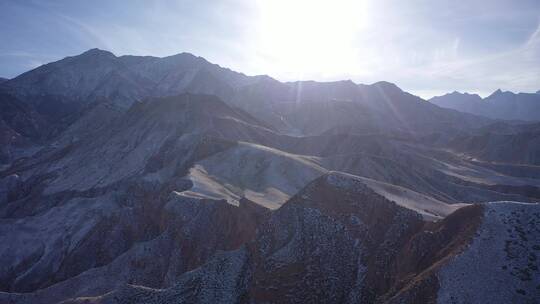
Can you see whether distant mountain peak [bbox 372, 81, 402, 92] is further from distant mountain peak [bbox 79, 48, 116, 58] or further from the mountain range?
distant mountain peak [bbox 79, 48, 116, 58]

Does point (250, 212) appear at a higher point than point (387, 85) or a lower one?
lower

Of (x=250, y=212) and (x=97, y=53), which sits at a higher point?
(x=97, y=53)

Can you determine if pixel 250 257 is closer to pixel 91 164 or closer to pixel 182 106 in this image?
pixel 91 164

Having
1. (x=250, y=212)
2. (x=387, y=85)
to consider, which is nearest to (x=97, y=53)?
(x=387, y=85)

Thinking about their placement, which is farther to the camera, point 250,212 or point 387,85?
point 387,85

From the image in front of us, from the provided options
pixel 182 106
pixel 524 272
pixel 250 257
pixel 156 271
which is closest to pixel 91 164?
pixel 182 106

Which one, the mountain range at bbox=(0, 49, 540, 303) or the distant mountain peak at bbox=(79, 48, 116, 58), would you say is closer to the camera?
the mountain range at bbox=(0, 49, 540, 303)

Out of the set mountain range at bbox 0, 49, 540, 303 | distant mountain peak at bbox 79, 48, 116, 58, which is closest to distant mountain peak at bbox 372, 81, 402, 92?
mountain range at bbox 0, 49, 540, 303

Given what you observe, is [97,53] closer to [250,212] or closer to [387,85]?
[387,85]

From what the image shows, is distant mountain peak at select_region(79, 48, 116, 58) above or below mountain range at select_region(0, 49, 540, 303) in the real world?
above
